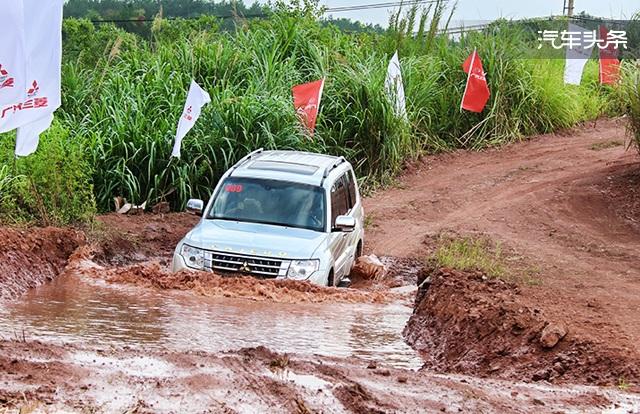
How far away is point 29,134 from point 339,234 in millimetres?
3808

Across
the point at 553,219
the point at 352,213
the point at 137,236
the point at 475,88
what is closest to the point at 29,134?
the point at 137,236

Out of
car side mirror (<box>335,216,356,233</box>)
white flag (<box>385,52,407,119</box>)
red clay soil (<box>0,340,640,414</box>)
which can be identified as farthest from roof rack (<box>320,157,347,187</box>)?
white flag (<box>385,52,407,119</box>)

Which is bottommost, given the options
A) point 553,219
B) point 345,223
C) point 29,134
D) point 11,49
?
point 553,219

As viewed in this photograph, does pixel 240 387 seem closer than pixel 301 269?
Yes

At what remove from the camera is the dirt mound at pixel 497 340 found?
327 inches

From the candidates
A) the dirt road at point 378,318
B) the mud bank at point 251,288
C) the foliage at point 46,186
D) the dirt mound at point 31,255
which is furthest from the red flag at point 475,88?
the mud bank at point 251,288

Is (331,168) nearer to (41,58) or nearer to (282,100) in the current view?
(41,58)

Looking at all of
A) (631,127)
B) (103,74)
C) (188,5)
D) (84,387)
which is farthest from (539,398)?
(188,5)

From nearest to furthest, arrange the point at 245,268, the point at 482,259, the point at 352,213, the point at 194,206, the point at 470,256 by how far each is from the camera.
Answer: the point at 245,268 < the point at 194,206 < the point at 482,259 < the point at 470,256 < the point at 352,213

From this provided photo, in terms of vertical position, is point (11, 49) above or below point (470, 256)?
above

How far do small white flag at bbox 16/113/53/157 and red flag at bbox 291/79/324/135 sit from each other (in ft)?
24.8

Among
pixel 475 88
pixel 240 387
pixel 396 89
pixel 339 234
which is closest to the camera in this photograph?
pixel 240 387

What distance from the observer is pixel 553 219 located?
60.0 ft

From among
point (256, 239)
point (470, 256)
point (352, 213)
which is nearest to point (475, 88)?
point (352, 213)
